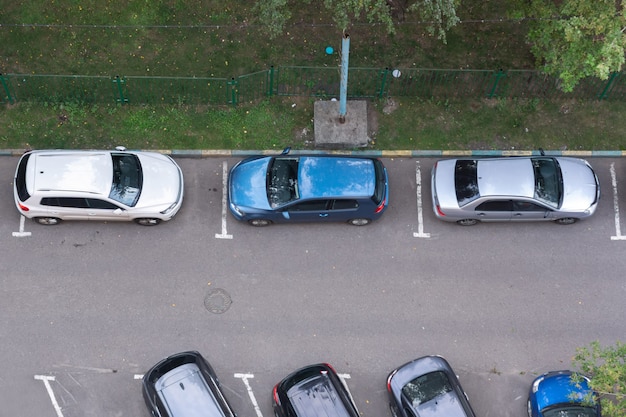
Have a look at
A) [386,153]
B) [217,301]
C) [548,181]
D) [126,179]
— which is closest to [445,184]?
[386,153]

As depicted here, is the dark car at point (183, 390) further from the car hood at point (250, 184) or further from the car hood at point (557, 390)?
the car hood at point (557, 390)

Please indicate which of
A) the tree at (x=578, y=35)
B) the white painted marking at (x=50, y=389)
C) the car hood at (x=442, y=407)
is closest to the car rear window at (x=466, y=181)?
the tree at (x=578, y=35)

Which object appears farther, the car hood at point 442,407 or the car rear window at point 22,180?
the car rear window at point 22,180

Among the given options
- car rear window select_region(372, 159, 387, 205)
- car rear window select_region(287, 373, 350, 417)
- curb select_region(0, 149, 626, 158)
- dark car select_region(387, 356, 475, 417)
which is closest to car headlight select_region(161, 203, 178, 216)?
curb select_region(0, 149, 626, 158)

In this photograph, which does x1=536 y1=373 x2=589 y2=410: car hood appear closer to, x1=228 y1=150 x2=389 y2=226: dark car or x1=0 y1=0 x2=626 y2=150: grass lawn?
x1=228 y1=150 x2=389 y2=226: dark car

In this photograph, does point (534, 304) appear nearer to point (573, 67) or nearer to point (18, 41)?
point (573, 67)

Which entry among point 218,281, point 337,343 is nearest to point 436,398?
point 337,343
